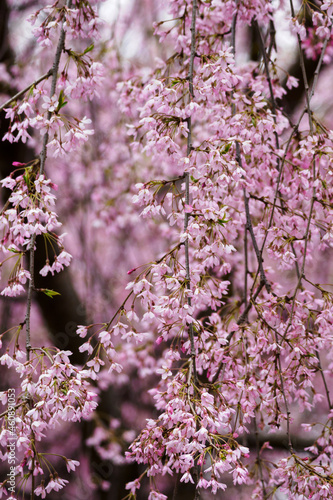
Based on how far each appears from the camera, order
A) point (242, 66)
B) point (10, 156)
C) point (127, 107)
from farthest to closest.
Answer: point (10, 156)
point (242, 66)
point (127, 107)

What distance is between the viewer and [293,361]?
185 centimetres

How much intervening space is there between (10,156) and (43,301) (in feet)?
3.40

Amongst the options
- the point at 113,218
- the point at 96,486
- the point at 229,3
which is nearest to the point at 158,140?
the point at 229,3

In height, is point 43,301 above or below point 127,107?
below

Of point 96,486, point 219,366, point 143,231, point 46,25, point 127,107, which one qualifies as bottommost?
point 96,486

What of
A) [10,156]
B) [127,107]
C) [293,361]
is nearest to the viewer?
[293,361]

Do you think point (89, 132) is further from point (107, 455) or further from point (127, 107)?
point (107, 455)

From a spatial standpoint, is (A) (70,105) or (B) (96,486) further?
(A) (70,105)

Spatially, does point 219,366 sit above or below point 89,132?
below

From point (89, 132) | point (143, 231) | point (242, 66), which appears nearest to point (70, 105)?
point (143, 231)

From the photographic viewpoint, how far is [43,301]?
3670 mm

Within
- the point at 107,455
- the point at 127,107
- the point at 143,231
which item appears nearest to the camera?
the point at 127,107

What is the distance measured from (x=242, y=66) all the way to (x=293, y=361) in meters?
1.76

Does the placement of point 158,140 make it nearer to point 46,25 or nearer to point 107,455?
point 46,25
